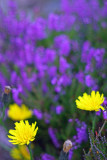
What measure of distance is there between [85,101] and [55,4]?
15.8 ft

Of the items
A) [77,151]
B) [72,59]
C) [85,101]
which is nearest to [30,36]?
[72,59]

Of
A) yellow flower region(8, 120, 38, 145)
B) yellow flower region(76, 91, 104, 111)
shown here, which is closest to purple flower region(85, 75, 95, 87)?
yellow flower region(76, 91, 104, 111)

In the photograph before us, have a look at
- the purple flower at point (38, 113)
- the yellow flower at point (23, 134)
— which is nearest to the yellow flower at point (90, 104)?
the yellow flower at point (23, 134)

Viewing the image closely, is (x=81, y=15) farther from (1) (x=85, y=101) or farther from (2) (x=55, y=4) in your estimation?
(2) (x=55, y=4)

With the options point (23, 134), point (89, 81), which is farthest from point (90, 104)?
point (89, 81)

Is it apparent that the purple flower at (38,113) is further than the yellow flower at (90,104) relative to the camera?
Yes

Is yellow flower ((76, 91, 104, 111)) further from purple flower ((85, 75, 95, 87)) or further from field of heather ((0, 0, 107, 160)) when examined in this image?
purple flower ((85, 75, 95, 87))

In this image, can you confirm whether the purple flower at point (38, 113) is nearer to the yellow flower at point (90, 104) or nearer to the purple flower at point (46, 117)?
the purple flower at point (46, 117)

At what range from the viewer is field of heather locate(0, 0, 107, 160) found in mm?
1229

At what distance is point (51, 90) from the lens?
64.3 inches

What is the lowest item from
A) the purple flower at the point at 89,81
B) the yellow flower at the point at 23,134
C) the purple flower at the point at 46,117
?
the yellow flower at the point at 23,134

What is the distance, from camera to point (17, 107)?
1.58 m

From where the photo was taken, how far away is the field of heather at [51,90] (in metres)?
1.23

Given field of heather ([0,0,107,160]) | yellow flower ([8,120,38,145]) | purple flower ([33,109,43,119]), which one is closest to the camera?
yellow flower ([8,120,38,145])
